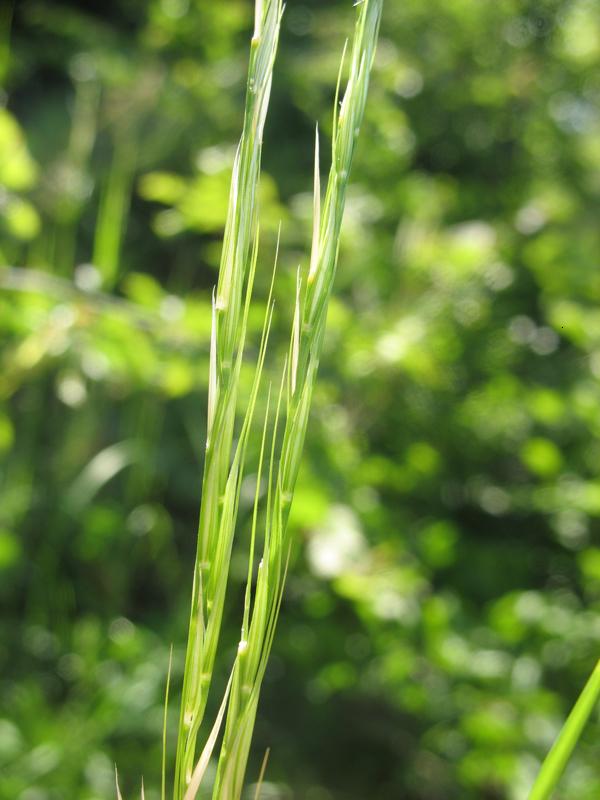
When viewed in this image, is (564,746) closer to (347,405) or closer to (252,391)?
(252,391)

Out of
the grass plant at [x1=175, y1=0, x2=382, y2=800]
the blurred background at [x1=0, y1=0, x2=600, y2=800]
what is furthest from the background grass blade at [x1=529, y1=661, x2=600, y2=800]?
the blurred background at [x1=0, y1=0, x2=600, y2=800]

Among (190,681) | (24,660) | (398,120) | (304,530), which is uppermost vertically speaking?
Result: (398,120)

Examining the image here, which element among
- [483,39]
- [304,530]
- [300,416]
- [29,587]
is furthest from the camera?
[483,39]

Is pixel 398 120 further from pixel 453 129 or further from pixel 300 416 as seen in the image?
pixel 300 416

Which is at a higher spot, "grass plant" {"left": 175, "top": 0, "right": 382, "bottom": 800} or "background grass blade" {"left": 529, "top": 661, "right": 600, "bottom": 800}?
"grass plant" {"left": 175, "top": 0, "right": 382, "bottom": 800}

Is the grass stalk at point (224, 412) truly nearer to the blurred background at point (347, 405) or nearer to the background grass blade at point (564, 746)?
the background grass blade at point (564, 746)

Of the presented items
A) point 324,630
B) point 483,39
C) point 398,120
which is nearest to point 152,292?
point 324,630

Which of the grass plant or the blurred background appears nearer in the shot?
the grass plant

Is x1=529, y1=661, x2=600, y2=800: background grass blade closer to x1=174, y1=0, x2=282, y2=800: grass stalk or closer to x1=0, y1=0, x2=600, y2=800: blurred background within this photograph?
x1=174, y1=0, x2=282, y2=800: grass stalk
